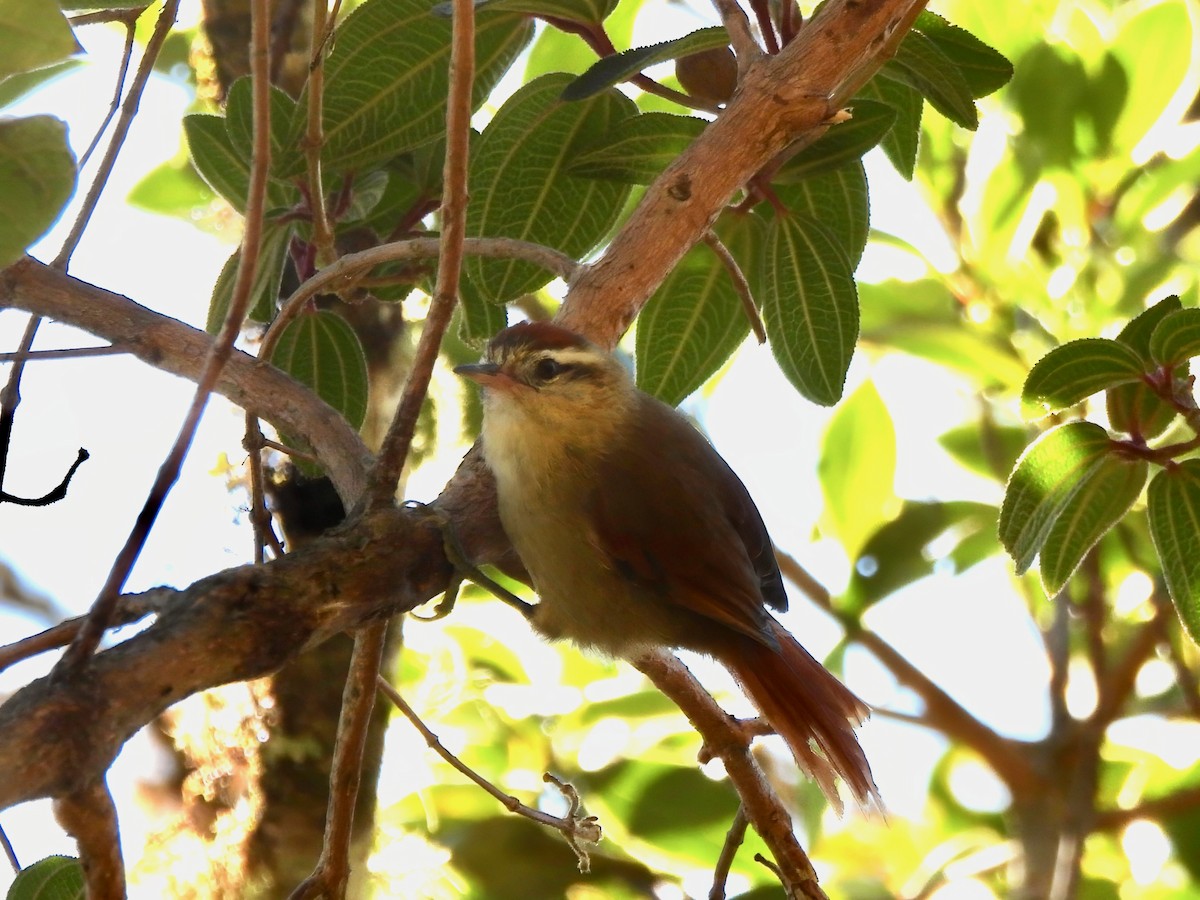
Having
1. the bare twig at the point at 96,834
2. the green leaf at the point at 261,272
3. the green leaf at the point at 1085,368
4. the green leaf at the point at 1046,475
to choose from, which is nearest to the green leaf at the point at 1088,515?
the green leaf at the point at 1046,475

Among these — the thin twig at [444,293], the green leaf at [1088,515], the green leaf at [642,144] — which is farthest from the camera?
the green leaf at [642,144]

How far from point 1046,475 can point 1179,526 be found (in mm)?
217

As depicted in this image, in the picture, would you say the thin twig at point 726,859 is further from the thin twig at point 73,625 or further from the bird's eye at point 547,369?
the thin twig at point 73,625

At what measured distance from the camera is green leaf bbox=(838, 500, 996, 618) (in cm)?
317

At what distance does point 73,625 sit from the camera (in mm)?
1195

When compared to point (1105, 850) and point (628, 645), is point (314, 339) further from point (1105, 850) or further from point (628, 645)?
point (1105, 850)

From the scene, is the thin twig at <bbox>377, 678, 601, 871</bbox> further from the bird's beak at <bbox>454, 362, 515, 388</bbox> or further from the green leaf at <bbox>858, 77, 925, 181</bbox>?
the green leaf at <bbox>858, 77, 925, 181</bbox>

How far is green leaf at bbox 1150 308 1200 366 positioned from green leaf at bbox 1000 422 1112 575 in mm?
164

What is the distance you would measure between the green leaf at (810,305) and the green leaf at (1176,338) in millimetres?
Result: 492

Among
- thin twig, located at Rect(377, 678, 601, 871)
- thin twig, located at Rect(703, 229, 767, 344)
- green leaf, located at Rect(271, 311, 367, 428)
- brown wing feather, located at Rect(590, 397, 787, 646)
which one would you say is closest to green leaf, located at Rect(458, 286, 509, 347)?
green leaf, located at Rect(271, 311, 367, 428)

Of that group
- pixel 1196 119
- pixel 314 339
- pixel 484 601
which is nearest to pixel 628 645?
pixel 314 339

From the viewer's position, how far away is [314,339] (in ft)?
7.29

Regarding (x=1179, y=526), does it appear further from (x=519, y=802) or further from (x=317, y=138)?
(x=317, y=138)

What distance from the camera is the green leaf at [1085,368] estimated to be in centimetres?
189
